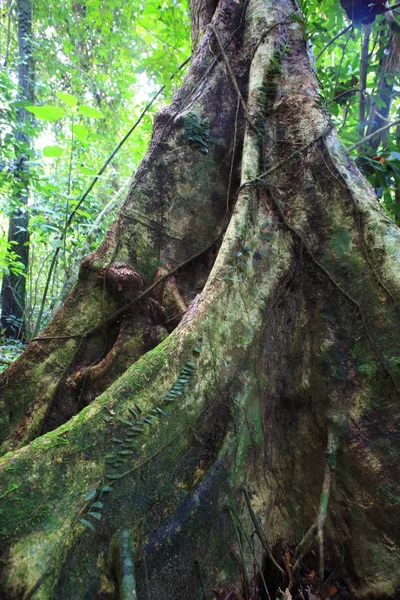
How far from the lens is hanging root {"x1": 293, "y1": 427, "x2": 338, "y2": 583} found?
5.37 feet

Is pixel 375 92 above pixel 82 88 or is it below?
below

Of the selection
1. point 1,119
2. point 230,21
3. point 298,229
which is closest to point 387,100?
point 230,21

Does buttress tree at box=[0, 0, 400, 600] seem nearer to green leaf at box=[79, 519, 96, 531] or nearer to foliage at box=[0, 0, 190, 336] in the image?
green leaf at box=[79, 519, 96, 531]

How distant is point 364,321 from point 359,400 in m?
0.41

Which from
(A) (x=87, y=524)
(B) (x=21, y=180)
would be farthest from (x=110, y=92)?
(A) (x=87, y=524)

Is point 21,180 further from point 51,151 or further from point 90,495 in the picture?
point 90,495

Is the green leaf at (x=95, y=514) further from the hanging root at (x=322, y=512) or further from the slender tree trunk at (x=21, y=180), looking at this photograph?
the slender tree trunk at (x=21, y=180)

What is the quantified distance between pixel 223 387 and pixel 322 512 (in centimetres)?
72

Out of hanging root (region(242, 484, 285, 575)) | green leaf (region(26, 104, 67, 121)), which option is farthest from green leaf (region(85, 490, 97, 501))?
green leaf (region(26, 104, 67, 121))

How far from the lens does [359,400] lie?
1.88m

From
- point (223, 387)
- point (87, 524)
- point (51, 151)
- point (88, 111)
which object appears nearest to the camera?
point (87, 524)

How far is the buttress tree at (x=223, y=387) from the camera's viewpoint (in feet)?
4.59

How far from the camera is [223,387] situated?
1817mm

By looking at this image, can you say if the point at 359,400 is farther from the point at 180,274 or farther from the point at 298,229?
the point at 180,274
